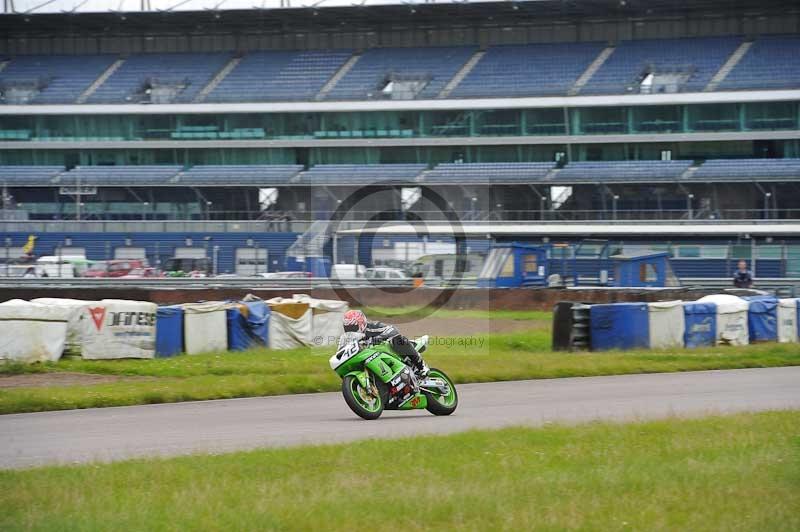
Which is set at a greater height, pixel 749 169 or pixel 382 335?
pixel 749 169

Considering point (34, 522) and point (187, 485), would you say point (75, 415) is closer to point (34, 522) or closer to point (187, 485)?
point (187, 485)

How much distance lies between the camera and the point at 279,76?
6362 centimetres

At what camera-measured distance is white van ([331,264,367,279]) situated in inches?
1576

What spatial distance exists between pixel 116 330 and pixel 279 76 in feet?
143

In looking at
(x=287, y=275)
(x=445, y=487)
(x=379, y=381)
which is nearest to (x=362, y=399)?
(x=379, y=381)

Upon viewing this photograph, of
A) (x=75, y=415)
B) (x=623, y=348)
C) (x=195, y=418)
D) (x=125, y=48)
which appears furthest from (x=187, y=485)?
(x=125, y=48)

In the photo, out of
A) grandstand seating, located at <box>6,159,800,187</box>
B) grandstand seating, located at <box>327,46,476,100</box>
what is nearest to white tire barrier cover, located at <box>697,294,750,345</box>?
grandstand seating, located at <box>6,159,800,187</box>

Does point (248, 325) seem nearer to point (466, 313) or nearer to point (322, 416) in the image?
point (322, 416)

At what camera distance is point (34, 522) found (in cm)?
721

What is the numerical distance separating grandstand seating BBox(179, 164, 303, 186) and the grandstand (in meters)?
0.13

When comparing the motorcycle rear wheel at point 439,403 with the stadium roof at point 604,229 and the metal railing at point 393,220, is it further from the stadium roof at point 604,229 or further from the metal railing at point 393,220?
the metal railing at point 393,220

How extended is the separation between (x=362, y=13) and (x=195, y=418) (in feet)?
171

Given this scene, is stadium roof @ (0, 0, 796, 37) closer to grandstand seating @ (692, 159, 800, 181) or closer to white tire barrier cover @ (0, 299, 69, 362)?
grandstand seating @ (692, 159, 800, 181)

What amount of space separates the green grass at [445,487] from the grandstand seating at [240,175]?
48.2 metres
